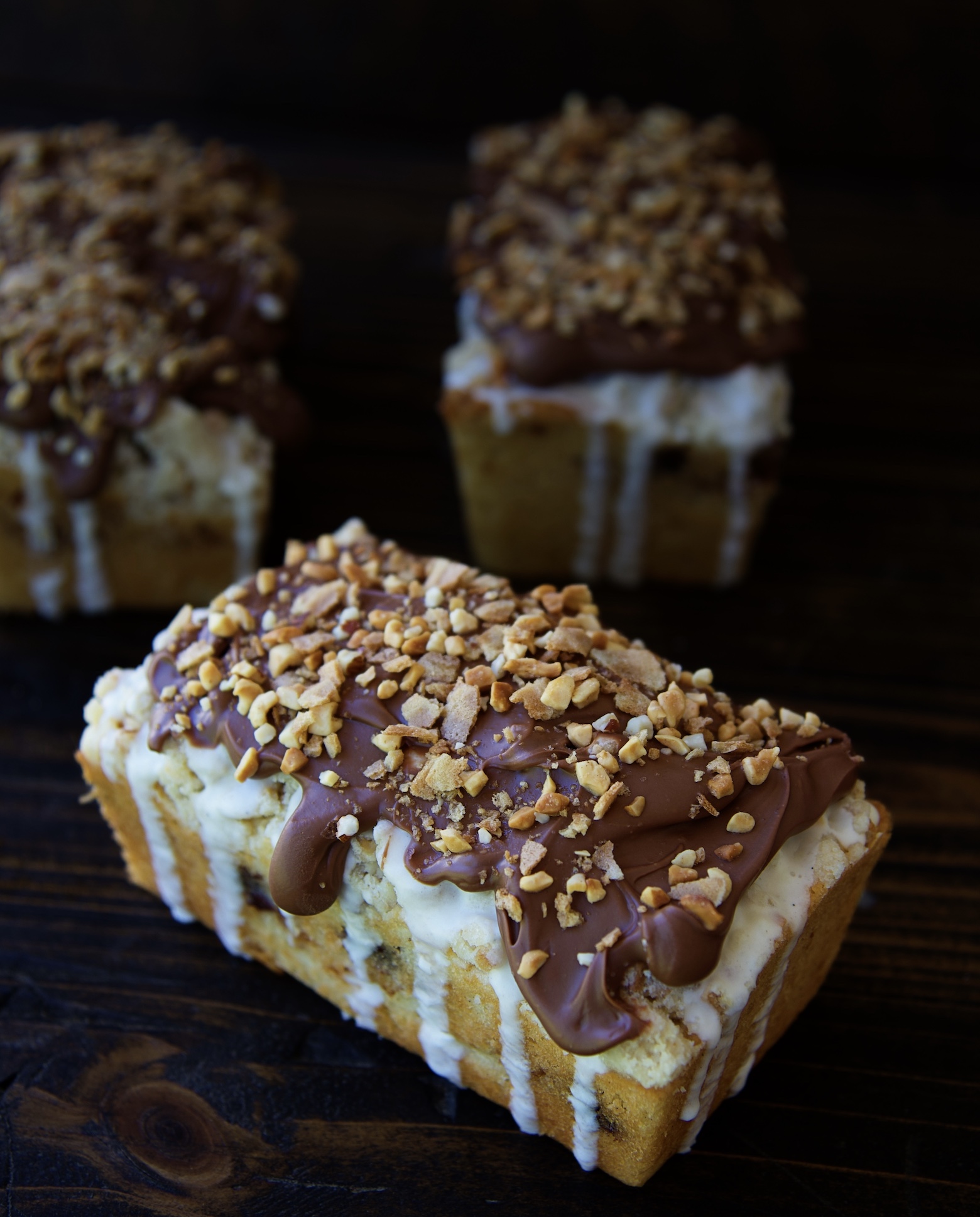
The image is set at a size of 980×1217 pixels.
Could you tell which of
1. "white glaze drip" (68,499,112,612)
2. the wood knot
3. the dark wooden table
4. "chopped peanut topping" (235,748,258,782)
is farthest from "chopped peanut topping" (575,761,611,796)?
"white glaze drip" (68,499,112,612)

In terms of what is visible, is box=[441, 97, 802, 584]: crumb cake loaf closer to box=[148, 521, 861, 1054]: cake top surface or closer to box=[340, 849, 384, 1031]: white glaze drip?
box=[148, 521, 861, 1054]: cake top surface

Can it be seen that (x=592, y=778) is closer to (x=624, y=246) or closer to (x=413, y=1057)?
(x=413, y=1057)

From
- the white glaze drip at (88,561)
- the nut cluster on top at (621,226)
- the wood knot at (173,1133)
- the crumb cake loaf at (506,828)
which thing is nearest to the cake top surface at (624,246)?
the nut cluster on top at (621,226)

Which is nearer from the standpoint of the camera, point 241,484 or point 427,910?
point 427,910

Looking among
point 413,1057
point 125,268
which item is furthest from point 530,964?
point 125,268

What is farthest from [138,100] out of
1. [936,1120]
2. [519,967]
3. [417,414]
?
[936,1120]
